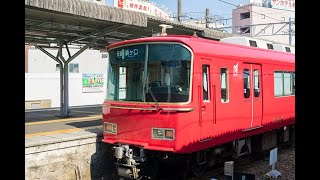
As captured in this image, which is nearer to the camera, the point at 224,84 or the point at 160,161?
the point at 160,161

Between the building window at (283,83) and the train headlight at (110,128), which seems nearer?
the train headlight at (110,128)

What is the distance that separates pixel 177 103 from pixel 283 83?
15.7ft

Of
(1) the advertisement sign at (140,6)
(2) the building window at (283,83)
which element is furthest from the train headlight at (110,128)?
(1) the advertisement sign at (140,6)

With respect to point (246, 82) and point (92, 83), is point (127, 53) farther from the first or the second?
point (92, 83)

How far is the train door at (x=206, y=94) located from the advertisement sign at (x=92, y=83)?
2050cm

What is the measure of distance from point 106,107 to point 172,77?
5.45 feet

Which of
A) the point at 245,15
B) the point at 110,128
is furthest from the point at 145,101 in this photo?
the point at 245,15

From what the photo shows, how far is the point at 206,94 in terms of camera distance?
6773 millimetres

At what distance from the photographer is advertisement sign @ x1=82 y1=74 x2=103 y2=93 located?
2639 cm

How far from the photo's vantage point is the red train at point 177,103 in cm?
633

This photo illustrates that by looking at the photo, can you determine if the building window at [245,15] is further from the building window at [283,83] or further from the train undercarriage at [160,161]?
the train undercarriage at [160,161]

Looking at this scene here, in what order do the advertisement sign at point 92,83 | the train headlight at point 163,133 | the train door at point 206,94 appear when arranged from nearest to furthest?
the train headlight at point 163,133 < the train door at point 206,94 < the advertisement sign at point 92,83

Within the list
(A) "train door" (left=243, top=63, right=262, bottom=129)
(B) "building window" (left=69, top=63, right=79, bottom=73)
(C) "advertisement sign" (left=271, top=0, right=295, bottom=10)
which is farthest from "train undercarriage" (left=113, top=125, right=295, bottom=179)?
(C) "advertisement sign" (left=271, top=0, right=295, bottom=10)
